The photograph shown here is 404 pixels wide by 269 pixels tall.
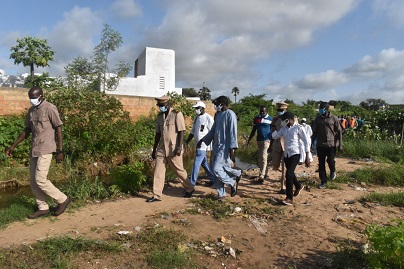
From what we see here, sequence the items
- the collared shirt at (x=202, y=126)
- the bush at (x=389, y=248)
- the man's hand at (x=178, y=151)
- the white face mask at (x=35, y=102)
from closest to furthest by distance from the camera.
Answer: the bush at (x=389, y=248)
the white face mask at (x=35, y=102)
the man's hand at (x=178, y=151)
the collared shirt at (x=202, y=126)

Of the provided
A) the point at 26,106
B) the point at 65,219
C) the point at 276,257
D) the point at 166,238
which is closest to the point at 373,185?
the point at 276,257

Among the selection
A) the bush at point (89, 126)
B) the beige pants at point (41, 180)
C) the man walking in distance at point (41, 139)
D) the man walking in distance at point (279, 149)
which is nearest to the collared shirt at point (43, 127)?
the man walking in distance at point (41, 139)

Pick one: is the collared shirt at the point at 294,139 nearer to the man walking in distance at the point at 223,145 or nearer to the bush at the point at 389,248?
the man walking in distance at the point at 223,145

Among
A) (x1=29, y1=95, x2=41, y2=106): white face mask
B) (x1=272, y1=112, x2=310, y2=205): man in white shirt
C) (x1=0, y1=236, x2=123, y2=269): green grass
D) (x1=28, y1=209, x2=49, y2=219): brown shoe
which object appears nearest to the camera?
(x1=0, y1=236, x2=123, y2=269): green grass

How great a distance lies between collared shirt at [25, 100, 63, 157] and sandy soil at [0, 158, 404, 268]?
3.36 ft

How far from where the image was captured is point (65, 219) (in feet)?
16.0

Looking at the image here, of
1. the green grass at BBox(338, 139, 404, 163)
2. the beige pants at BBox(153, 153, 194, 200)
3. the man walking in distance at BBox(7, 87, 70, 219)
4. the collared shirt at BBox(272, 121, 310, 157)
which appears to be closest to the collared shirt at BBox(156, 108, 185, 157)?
the beige pants at BBox(153, 153, 194, 200)

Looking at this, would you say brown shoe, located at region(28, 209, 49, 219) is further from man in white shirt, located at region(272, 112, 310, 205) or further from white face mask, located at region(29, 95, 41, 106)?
man in white shirt, located at region(272, 112, 310, 205)

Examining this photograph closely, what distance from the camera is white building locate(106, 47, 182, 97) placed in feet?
69.8

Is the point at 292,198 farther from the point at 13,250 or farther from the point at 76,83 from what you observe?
the point at 76,83

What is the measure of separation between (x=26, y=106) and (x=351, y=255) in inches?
381

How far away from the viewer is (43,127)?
479 centimetres

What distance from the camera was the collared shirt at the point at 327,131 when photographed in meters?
6.88

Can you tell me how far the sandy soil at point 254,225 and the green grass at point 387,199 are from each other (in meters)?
0.19
